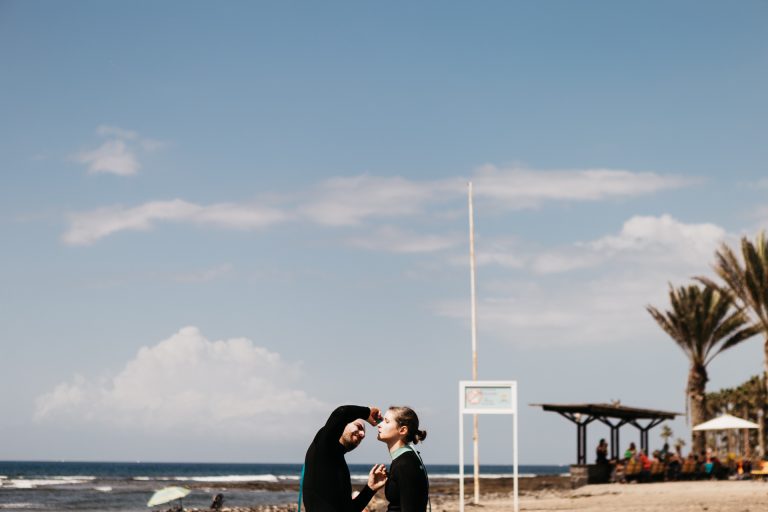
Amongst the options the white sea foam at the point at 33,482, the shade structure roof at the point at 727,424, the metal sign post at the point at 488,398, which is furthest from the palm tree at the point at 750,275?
the white sea foam at the point at 33,482

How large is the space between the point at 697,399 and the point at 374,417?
35.2 metres

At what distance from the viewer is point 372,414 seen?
19.2ft

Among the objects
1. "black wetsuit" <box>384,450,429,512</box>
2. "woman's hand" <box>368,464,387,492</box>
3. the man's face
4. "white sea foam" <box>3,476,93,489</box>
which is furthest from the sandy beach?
"white sea foam" <box>3,476,93,489</box>

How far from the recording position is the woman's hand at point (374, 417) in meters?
5.86

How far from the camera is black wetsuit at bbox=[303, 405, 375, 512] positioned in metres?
5.76

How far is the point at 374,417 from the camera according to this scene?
19.3ft

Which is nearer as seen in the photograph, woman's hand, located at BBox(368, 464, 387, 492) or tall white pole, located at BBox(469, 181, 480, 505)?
woman's hand, located at BBox(368, 464, 387, 492)

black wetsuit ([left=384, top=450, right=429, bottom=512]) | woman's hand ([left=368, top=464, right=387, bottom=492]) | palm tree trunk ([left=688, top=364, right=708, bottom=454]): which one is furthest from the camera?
palm tree trunk ([left=688, top=364, right=708, bottom=454])

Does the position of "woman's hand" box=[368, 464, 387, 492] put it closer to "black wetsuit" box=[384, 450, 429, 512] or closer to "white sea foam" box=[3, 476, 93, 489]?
"black wetsuit" box=[384, 450, 429, 512]

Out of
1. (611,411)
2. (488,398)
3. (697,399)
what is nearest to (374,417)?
(488,398)

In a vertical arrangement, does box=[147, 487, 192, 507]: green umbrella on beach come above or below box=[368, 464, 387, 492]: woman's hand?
below

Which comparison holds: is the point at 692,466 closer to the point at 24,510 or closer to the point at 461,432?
the point at 461,432

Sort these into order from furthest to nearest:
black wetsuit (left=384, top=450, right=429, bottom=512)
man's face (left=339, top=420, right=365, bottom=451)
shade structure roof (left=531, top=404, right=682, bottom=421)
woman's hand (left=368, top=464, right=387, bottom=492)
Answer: shade structure roof (left=531, top=404, right=682, bottom=421) → woman's hand (left=368, top=464, right=387, bottom=492) → man's face (left=339, top=420, right=365, bottom=451) → black wetsuit (left=384, top=450, right=429, bottom=512)

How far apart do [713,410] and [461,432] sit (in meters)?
67.2
